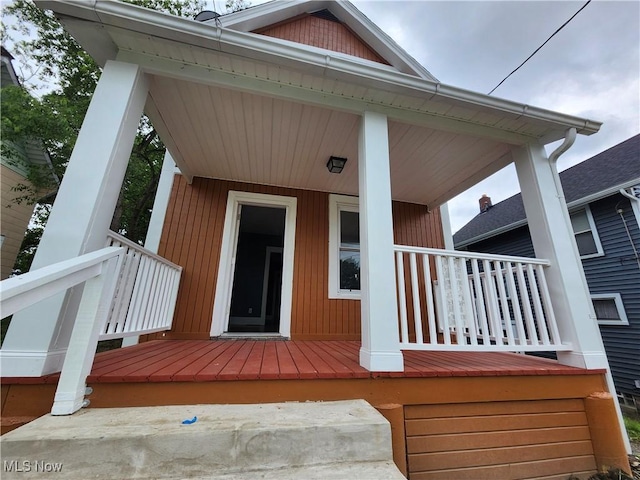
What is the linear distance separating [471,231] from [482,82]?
627 cm

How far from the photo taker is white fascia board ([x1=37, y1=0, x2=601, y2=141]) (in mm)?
1708

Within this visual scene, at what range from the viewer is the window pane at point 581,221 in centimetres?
591

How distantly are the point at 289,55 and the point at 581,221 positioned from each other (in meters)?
7.66

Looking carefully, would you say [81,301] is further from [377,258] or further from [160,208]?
[160,208]

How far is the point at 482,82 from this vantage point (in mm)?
4387

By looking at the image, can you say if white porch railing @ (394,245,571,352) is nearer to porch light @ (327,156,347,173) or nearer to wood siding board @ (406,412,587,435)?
wood siding board @ (406,412,587,435)

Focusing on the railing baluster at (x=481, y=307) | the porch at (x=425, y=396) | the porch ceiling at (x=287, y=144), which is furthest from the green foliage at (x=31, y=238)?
the railing baluster at (x=481, y=307)

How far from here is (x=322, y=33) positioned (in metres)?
3.02

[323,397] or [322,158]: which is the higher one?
[322,158]

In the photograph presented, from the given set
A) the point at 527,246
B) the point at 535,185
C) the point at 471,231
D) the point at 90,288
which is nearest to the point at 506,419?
the point at 535,185

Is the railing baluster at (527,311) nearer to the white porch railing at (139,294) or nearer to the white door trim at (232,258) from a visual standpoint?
the white door trim at (232,258)

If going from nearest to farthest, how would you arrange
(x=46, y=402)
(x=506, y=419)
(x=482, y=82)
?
(x=46, y=402) → (x=506, y=419) → (x=482, y=82)

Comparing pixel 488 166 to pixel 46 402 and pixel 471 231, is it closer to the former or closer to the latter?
pixel 46 402

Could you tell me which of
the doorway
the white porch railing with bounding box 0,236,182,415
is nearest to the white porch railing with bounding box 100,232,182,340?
the white porch railing with bounding box 0,236,182,415
